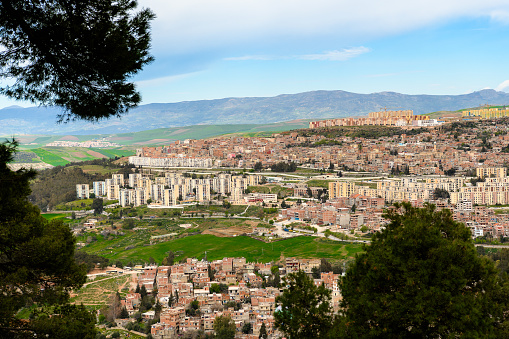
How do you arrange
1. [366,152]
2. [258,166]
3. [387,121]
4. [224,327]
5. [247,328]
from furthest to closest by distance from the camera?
[387,121]
[366,152]
[258,166]
[247,328]
[224,327]

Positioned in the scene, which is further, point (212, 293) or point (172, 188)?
point (172, 188)

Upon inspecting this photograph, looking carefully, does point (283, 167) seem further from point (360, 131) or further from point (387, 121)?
point (387, 121)

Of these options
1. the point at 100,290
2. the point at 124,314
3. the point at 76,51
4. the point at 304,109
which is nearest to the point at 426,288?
the point at 76,51

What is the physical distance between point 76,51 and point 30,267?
2.21 m

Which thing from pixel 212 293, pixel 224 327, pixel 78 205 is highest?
pixel 78 205

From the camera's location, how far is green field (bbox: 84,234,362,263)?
22625 millimetres

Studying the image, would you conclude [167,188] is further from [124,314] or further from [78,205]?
[124,314]

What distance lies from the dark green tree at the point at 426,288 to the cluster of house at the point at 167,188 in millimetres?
30480

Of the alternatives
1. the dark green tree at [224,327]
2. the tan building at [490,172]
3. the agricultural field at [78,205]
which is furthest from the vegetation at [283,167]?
the dark green tree at [224,327]

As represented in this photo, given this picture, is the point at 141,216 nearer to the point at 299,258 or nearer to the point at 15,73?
the point at 299,258

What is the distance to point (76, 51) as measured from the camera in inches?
167

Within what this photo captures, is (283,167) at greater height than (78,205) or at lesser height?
greater

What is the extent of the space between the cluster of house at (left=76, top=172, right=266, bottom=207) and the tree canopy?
31.4 meters

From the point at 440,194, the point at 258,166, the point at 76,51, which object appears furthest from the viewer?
the point at 258,166
